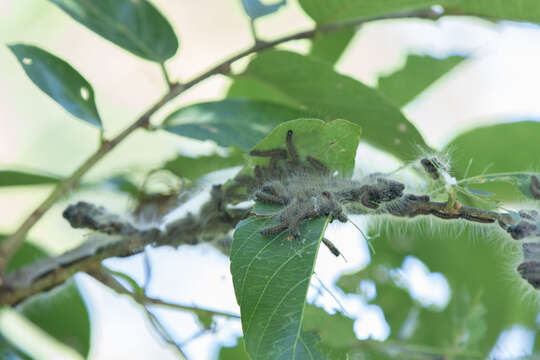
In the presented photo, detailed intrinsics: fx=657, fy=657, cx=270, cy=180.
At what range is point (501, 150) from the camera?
1756 millimetres

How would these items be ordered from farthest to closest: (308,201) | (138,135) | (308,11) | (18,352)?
(138,135) → (18,352) → (308,11) → (308,201)

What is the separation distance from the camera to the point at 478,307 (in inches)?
70.4

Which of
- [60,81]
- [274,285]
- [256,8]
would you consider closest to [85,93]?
[60,81]

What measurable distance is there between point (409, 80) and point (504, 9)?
47cm

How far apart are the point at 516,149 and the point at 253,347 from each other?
1.01 metres

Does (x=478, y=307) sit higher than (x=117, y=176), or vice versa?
(x=117, y=176)

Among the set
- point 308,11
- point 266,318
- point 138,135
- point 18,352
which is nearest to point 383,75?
point 308,11

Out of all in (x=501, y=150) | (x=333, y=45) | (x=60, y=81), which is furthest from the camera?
(x=333, y=45)

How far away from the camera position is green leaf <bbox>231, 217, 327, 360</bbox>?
3.51 ft

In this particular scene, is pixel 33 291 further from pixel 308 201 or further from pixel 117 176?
pixel 308 201

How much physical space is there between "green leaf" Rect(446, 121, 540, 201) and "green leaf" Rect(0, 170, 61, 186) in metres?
1.13

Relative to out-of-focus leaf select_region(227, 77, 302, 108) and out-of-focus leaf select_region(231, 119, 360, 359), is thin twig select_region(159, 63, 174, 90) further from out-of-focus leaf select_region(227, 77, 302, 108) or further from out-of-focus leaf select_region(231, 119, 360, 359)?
out-of-focus leaf select_region(231, 119, 360, 359)

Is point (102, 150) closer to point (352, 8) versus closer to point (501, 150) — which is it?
point (352, 8)

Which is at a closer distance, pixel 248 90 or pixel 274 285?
pixel 274 285
